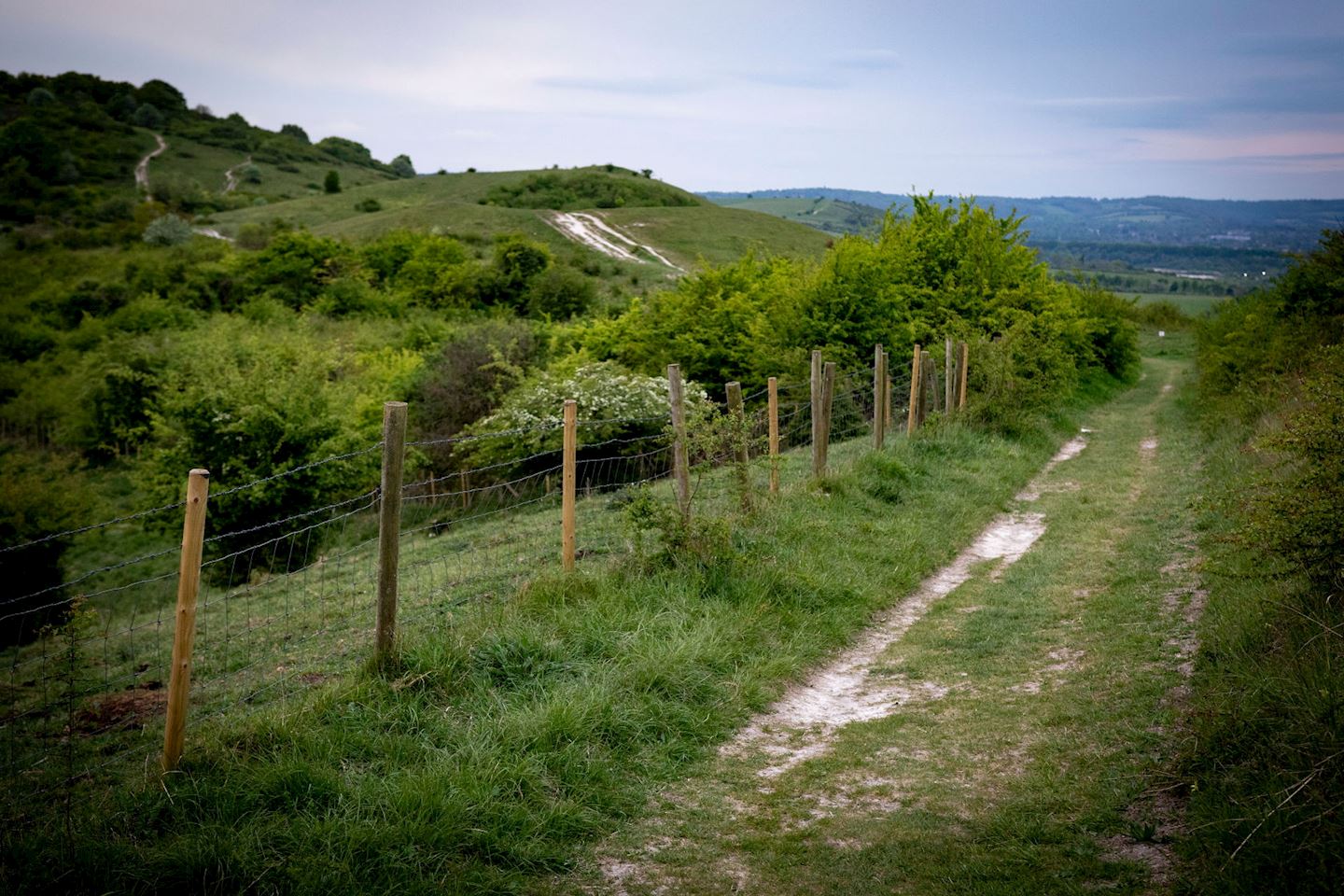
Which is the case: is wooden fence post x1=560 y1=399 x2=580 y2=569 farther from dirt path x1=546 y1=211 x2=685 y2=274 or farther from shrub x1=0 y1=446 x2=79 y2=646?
dirt path x1=546 y1=211 x2=685 y2=274

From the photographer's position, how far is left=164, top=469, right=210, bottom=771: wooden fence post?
4.50m

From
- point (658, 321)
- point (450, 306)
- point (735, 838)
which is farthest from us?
point (450, 306)

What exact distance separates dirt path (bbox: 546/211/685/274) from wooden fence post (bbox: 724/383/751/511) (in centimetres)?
6234

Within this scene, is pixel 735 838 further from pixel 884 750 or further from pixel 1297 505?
pixel 1297 505

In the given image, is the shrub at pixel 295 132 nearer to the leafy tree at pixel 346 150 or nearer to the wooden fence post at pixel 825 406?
the leafy tree at pixel 346 150

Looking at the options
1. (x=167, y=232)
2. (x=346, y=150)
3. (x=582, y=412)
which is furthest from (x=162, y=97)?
(x=582, y=412)

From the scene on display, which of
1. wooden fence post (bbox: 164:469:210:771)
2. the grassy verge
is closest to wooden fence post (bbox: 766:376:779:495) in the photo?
the grassy verge

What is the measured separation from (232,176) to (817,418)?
13364 centimetres

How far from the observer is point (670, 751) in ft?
17.9

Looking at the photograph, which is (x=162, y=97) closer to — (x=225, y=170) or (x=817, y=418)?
(x=225, y=170)

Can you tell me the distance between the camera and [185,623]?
4.57 m

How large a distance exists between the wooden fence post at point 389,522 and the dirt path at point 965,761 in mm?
2149

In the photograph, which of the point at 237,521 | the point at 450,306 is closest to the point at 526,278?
the point at 450,306

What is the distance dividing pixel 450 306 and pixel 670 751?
50.8m
